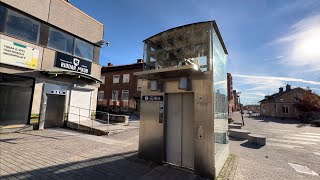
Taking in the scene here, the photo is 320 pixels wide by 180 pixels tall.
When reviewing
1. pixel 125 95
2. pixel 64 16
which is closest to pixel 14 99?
pixel 64 16

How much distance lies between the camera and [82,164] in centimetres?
565

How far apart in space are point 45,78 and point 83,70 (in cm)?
319

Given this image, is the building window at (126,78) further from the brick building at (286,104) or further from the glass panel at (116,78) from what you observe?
the brick building at (286,104)

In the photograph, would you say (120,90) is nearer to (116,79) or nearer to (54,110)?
(116,79)

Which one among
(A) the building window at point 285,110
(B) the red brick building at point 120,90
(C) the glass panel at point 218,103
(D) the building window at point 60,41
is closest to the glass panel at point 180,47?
(C) the glass panel at point 218,103

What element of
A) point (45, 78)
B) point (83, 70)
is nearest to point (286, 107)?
point (83, 70)

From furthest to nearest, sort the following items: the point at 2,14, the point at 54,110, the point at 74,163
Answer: the point at 54,110 → the point at 2,14 → the point at 74,163

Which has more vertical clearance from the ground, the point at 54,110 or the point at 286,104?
the point at 286,104

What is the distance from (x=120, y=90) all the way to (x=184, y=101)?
26158mm

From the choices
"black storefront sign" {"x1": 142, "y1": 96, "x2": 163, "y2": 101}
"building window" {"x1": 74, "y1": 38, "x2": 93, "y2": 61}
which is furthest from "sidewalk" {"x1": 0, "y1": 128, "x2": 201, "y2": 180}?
"building window" {"x1": 74, "y1": 38, "x2": 93, "y2": 61}

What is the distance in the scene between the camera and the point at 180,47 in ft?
21.9

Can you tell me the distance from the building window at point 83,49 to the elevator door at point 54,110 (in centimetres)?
366

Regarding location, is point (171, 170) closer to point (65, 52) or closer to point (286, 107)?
point (65, 52)

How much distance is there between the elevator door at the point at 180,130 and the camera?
5840mm
